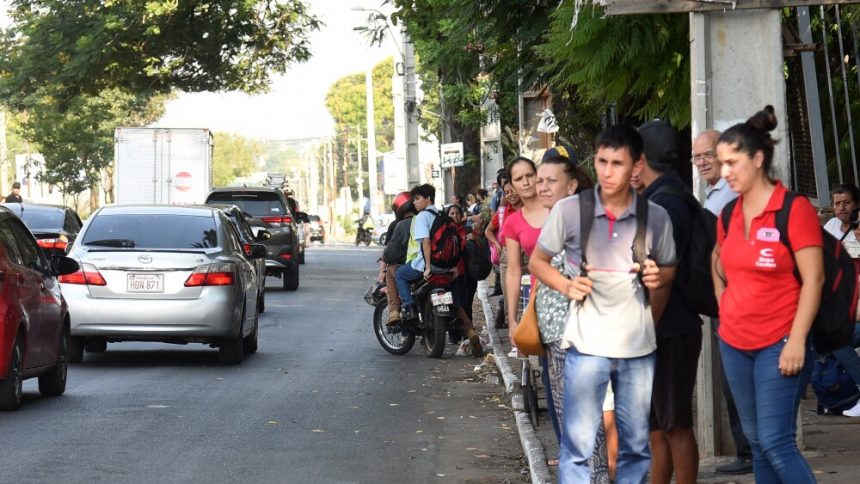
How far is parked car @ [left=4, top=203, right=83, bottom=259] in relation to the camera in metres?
25.8

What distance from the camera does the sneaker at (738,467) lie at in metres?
8.15

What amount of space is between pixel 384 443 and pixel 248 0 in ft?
87.1

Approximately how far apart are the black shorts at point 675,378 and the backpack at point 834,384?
3.91m

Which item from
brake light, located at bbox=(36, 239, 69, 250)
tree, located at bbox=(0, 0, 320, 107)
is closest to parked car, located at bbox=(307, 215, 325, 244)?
tree, located at bbox=(0, 0, 320, 107)

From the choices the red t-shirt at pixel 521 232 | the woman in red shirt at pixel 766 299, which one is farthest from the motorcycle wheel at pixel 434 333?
the woman in red shirt at pixel 766 299

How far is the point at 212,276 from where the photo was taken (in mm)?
15125

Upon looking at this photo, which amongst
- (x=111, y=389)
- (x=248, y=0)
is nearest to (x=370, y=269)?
(x=248, y=0)

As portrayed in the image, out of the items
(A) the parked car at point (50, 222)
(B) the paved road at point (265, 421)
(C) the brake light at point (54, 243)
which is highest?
(A) the parked car at point (50, 222)

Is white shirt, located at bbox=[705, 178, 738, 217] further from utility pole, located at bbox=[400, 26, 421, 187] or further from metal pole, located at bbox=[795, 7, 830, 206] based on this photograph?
utility pole, located at bbox=[400, 26, 421, 187]

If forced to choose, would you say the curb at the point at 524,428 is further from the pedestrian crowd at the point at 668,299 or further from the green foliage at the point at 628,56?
the green foliage at the point at 628,56

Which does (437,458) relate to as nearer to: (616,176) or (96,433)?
(96,433)

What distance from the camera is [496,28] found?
Result: 12.5 metres

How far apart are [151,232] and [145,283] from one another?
0.81m

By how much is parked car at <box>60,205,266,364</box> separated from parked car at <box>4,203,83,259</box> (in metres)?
10.3
